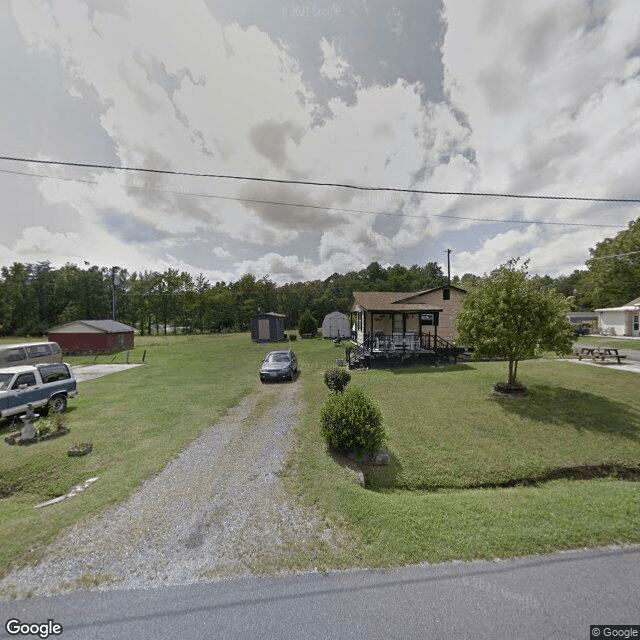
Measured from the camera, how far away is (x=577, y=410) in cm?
1002

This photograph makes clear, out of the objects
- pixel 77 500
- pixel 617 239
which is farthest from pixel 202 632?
pixel 617 239

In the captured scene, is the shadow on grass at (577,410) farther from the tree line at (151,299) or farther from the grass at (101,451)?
the tree line at (151,299)

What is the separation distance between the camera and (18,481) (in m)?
6.22

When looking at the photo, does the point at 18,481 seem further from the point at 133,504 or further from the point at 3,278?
the point at 3,278

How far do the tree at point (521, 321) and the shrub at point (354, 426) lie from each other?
A: 21.4 feet

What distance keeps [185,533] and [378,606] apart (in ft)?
9.79

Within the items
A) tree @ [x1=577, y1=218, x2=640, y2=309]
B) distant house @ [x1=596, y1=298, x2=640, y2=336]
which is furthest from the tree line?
distant house @ [x1=596, y1=298, x2=640, y2=336]

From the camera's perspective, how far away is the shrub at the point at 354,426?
6.80 metres

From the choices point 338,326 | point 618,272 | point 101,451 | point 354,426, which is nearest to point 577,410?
point 354,426

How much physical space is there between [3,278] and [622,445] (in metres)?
97.9

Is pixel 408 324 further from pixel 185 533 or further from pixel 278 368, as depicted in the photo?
pixel 185 533

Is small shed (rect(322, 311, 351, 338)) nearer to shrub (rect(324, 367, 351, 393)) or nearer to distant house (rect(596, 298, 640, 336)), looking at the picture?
shrub (rect(324, 367, 351, 393))

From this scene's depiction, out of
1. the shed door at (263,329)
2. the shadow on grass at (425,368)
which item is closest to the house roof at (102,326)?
the shed door at (263,329)

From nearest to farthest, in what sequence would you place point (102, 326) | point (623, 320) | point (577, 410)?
point (577, 410) → point (102, 326) → point (623, 320)
